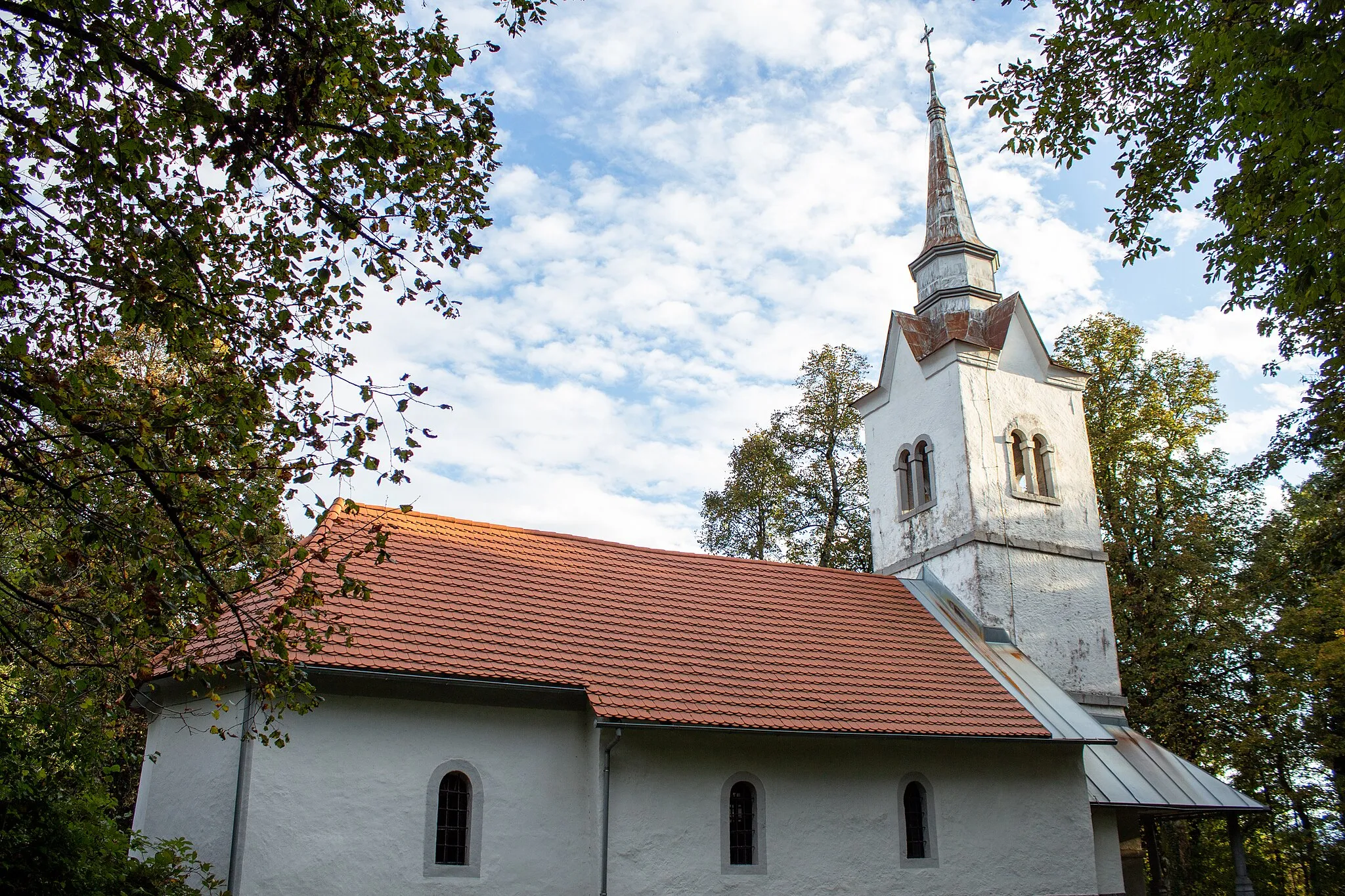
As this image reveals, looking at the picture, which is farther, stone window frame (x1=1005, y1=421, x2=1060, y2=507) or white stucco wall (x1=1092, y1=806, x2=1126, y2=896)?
stone window frame (x1=1005, y1=421, x2=1060, y2=507)

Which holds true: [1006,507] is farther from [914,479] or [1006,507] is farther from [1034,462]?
[914,479]

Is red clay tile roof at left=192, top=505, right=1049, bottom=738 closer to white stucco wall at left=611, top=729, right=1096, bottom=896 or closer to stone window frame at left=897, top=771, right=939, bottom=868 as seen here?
white stucco wall at left=611, top=729, right=1096, bottom=896

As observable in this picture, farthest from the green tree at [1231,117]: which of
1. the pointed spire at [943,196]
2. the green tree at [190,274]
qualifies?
the pointed spire at [943,196]

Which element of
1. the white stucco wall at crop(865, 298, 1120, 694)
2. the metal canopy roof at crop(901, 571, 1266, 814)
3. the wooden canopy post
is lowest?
the wooden canopy post

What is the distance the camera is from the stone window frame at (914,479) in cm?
1936

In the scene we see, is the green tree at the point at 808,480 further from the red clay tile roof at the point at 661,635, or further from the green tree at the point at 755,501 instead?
the red clay tile roof at the point at 661,635

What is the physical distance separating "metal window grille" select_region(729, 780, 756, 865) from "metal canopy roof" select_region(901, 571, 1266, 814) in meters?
4.44

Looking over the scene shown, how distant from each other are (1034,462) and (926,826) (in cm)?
789

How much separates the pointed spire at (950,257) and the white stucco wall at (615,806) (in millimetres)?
9338

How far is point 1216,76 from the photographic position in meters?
7.32

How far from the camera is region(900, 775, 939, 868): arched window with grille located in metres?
13.6

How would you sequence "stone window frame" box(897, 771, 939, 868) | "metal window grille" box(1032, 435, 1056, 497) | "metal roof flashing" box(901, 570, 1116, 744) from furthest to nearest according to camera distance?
"metal window grille" box(1032, 435, 1056, 497) → "metal roof flashing" box(901, 570, 1116, 744) → "stone window frame" box(897, 771, 939, 868)

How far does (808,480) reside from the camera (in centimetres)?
2986

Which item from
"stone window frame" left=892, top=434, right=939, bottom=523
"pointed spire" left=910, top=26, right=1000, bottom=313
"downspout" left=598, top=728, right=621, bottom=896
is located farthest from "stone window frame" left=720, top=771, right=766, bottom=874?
"pointed spire" left=910, top=26, right=1000, bottom=313
